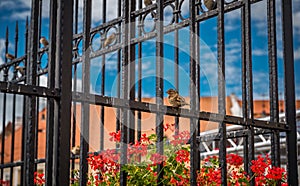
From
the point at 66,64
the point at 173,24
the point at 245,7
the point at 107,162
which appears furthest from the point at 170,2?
the point at 66,64

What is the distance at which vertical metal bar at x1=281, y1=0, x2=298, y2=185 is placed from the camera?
2.98 meters

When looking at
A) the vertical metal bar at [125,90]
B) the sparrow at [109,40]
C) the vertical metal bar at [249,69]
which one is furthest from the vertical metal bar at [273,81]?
the sparrow at [109,40]

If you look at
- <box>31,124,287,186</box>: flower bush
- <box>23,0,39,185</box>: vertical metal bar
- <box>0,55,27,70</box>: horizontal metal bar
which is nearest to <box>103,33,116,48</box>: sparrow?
<box>0,55,27,70</box>: horizontal metal bar

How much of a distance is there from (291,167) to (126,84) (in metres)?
1.14

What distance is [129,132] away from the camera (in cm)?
238

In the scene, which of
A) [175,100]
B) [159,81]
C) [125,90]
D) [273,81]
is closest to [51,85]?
[125,90]

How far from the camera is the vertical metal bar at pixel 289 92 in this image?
9.78 ft

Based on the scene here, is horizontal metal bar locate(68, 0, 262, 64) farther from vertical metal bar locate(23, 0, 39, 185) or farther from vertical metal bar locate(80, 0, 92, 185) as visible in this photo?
vertical metal bar locate(23, 0, 39, 185)

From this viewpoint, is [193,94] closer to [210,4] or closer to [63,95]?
[63,95]

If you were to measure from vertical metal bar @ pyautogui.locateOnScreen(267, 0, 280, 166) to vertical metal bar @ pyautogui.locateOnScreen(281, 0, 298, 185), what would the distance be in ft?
0.45

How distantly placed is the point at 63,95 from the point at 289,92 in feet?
4.82

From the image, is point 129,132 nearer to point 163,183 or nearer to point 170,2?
point 163,183

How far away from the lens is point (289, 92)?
10.0ft

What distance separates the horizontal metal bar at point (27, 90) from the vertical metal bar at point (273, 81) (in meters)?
1.29
